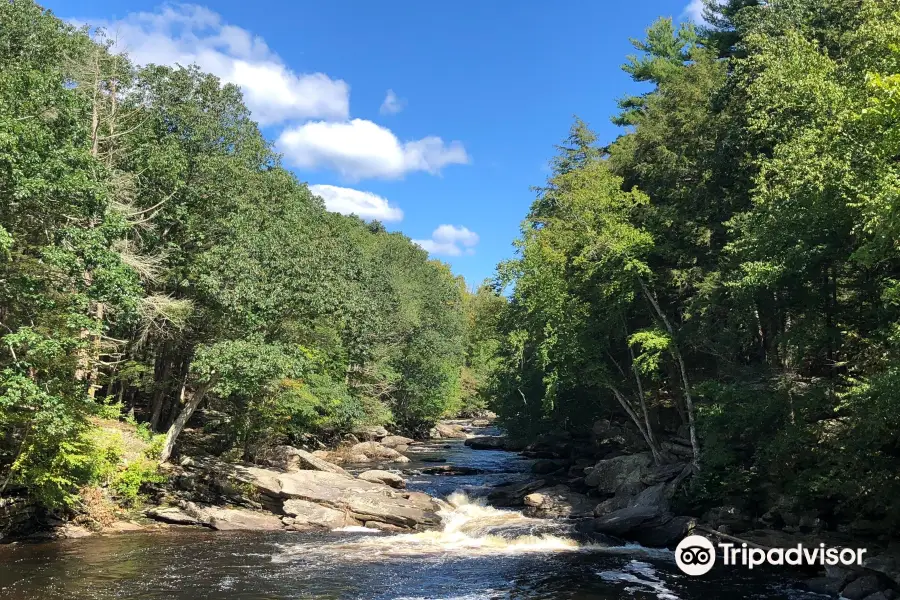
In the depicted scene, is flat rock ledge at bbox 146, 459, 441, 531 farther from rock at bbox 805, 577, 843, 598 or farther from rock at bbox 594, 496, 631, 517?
rock at bbox 805, 577, 843, 598

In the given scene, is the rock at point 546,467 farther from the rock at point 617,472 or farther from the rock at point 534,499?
the rock at point 534,499

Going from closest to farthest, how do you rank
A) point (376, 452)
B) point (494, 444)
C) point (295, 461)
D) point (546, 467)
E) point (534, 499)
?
point (534, 499) → point (295, 461) → point (546, 467) → point (376, 452) → point (494, 444)

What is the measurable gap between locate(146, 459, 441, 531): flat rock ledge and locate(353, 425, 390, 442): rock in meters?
20.6

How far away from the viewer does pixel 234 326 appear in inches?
893

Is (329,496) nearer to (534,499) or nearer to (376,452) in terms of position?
(534,499)

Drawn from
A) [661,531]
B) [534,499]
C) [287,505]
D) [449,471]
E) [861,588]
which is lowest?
[287,505]

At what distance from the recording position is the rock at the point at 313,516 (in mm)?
20984

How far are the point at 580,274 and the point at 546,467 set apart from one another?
1386 cm

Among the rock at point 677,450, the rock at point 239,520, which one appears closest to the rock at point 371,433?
the rock at point 239,520

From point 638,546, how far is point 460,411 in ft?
210

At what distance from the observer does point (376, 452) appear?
4100 centimetres

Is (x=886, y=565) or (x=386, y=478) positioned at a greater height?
(x=886, y=565)

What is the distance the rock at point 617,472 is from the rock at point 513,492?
2687 millimetres

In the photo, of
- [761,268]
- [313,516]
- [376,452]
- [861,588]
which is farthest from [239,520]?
[376,452]
